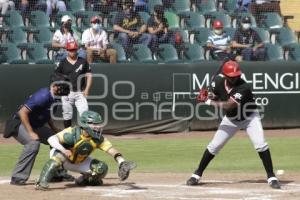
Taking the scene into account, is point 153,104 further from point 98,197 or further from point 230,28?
point 98,197

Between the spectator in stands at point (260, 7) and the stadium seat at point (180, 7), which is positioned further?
the spectator in stands at point (260, 7)

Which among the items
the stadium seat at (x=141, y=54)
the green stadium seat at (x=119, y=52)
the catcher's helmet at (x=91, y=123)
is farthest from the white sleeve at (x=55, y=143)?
the stadium seat at (x=141, y=54)

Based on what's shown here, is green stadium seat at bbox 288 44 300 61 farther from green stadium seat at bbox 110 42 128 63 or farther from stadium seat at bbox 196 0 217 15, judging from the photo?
green stadium seat at bbox 110 42 128 63

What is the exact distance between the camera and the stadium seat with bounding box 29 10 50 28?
19953 mm

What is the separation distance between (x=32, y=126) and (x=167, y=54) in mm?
9630

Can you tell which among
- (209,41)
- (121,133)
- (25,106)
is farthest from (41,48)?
(25,106)

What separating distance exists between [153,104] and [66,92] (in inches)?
335

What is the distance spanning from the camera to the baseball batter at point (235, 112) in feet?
34.9

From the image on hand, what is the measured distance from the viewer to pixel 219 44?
20.2 metres

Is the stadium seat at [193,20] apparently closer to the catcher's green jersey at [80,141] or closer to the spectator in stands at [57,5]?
the spectator in stands at [57,5]

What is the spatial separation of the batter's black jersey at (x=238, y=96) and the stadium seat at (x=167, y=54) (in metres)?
9.31

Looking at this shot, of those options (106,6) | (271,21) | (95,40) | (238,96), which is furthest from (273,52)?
(238,96)

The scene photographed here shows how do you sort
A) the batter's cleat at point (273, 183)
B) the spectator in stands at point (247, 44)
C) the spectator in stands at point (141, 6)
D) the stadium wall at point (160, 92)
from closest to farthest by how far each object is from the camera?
the batter's cleat at point (273, 183) → the stadium wall at point (160, 92) → the spectator in stands at point (247, 44) → the spectator in stands at point (141, 6)

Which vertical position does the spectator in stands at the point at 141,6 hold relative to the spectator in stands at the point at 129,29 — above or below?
above
